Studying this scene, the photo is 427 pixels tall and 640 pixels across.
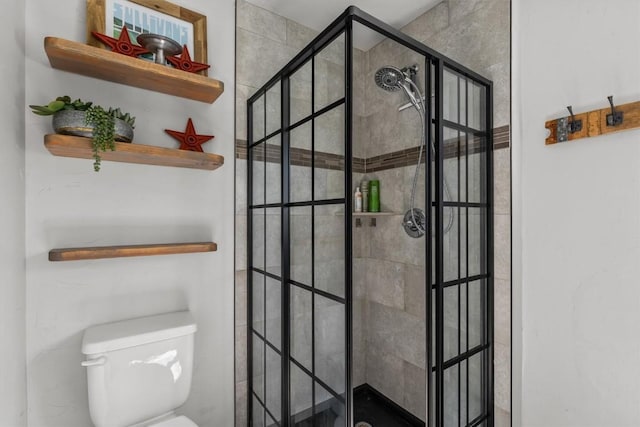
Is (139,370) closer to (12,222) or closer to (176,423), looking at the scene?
(176,423)

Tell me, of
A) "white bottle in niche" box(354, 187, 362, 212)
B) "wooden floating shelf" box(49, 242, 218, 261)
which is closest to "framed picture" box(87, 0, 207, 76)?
"wooden floating shelf" box(49, 242, 218, 261)

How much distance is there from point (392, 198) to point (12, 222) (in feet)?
5.73

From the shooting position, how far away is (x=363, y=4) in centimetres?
175

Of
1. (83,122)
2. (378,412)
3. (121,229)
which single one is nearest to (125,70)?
(83,122)

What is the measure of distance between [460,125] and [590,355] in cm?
104

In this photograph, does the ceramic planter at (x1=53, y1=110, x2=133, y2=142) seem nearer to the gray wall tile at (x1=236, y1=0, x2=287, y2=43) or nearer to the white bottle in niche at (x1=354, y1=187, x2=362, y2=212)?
the gray wall tile at (x1=236, y1=0, x2=287, y2=43)

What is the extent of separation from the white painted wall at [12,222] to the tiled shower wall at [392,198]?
0.84m

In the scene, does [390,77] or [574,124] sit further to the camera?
[390,77]

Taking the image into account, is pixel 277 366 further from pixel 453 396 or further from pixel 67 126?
pixel 67 126

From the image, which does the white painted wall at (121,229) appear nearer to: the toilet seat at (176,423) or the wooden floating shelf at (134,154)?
the wooden floating shelf at (134,154)

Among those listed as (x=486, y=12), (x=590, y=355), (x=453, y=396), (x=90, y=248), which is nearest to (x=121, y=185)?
(x=90, y=248)

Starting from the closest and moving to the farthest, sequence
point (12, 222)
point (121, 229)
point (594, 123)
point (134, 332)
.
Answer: point (12, 222) < point (594, 123) < point (134, 332) < point (121, 229)

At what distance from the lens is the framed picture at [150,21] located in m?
1.33

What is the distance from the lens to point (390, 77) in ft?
5.30
